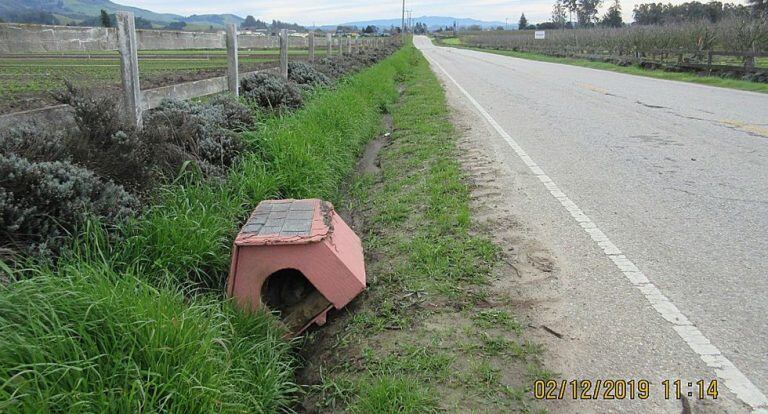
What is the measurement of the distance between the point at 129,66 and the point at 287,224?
2219 millimetres

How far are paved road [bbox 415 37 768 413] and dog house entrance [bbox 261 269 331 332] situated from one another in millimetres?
1645

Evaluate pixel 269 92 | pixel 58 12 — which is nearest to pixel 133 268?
pixel 269 92

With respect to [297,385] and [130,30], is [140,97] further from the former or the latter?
[297,385]

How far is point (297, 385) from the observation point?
3.26 metres

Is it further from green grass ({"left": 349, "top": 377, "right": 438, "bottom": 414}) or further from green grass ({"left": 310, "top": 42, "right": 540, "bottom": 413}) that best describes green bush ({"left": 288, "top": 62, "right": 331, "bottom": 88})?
green grass ({"left": 349, "top": 377, "right": 438, "bottom": 414})

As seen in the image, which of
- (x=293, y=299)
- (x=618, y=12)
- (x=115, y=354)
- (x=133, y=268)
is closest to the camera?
(x=115, y=354)

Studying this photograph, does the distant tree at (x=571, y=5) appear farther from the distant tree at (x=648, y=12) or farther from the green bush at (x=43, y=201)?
the green bush at (x=43, y=201)

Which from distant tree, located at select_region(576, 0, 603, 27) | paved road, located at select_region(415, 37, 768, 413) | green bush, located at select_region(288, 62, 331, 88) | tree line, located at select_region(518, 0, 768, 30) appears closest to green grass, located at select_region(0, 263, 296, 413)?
paved road, located at select_region(415, 37, 768, 413)

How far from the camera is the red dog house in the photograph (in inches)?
146

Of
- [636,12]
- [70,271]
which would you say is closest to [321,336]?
[70,271]

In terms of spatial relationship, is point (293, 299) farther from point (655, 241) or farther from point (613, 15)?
point (613, 15)

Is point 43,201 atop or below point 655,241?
atop

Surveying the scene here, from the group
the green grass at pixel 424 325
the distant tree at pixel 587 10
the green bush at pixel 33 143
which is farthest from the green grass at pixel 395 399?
the distant tree at pixel 587 10
